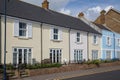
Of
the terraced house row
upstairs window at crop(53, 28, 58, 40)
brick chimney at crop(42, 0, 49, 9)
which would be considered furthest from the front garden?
brick chimney at crop(42, 0, 49, 9)

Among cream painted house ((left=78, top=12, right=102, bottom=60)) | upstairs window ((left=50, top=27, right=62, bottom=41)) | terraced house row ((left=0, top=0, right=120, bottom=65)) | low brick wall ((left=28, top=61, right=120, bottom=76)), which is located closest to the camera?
low brick wall ((left=28, top=61, right=120, bottom=76))

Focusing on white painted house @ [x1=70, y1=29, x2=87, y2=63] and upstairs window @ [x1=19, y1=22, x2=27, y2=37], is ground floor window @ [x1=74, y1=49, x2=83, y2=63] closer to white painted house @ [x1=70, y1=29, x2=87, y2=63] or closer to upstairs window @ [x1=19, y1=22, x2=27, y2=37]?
white painted house @ [x1=70, y1=29, x2=87, y2=63]

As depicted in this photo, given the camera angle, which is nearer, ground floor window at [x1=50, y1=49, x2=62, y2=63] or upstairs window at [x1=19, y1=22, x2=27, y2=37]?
upstairs window at [x1=19, y1=22, x2=27, y2=37]

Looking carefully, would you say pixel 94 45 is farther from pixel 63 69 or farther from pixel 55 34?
pixel 63 69

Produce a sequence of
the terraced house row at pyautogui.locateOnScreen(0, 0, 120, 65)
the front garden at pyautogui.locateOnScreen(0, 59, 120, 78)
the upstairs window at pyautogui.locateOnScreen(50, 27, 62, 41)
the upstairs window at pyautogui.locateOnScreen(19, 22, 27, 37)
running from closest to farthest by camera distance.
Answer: the front garden at pyautogui.locateOnScreen(0, 59, 120, 78) < the terraced house row at pyautogui.locateOnScreen(0, 0, 120, 65) < the upstairs window at pyautogui.locateOnScreen(19, 22, 27, 37) < the upstairs window at pyautogui.locateOnScreen(50, 27, 62, 41)

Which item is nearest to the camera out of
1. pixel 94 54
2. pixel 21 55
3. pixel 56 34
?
pixel 21 55

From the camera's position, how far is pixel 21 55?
26047 mm

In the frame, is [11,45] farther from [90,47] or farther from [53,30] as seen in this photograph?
[90,47]

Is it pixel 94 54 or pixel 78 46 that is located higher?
pixel 78 46

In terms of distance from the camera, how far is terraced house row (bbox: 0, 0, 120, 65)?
82.0ft

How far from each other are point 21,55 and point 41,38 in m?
3.92

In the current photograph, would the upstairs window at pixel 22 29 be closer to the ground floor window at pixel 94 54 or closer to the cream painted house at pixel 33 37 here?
the cream painted house at pixel 33 37

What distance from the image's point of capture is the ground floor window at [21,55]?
82.7 feet

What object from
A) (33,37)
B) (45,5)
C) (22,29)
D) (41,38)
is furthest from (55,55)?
(45,5)
